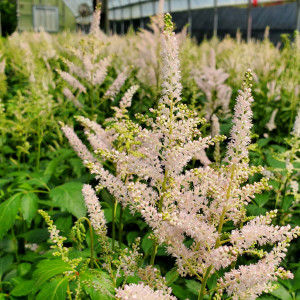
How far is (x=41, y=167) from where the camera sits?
3457 millimetres

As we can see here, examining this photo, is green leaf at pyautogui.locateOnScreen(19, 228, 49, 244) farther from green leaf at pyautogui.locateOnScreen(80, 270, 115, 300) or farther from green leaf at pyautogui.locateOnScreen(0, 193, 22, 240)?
green leaf at pyautogui.locateOnScreen(80, 270, 115, 300)

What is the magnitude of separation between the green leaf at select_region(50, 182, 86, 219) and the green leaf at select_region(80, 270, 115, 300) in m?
0.67

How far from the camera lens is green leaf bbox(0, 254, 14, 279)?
8.44ft

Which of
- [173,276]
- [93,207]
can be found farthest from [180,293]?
[93,207]

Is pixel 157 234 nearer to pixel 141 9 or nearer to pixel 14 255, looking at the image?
pixel 14 255

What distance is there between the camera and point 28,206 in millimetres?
1984

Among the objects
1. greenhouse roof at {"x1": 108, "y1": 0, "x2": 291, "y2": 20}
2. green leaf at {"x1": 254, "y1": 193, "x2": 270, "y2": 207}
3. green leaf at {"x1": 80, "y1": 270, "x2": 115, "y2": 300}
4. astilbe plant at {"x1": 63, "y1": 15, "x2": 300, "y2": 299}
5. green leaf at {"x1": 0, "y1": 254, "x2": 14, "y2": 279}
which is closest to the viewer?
astilbe plant at {"x1": 63, "y1": 15, "x2": 300, "y2": 299}

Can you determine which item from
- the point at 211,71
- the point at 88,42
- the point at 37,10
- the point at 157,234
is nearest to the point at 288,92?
the point at 211,71

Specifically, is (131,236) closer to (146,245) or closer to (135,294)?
(146,245)

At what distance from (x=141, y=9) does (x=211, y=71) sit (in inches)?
1155

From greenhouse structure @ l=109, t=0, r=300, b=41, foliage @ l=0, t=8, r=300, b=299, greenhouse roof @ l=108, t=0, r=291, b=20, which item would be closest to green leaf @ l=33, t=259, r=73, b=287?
foliage @ l=0, t=8, r=300, b=299

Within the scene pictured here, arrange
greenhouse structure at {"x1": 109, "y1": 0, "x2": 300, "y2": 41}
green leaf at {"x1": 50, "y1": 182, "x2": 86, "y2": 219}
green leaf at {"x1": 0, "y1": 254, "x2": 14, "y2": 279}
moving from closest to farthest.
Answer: green leaf at {"x1": 50, "y1": 182, "x2": 86, "y2": 219}
green leaf at {"x1": 0, "y1": 254, "x2": 14, "y2": 279}
greenhouse structure at {"x1": 109, "y1": 0, "x2": 300, "y2": 41}

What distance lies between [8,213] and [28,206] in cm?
11

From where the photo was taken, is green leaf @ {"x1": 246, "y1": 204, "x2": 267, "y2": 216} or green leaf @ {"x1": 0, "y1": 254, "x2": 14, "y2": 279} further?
green leaf @ {"x1": 0, "y1": 254, "x2": 14, "y2": 279}
